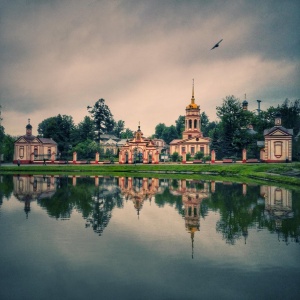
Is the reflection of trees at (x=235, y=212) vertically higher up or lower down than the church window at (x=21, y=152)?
lower down

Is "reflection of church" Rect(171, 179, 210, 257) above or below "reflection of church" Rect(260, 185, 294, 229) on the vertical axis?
below

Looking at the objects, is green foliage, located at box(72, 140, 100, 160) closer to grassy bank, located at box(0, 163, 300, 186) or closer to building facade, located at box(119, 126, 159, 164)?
building facade, located at box(119, 126, 159, 164)

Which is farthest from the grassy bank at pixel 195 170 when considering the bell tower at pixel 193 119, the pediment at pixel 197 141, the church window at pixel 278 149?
the bell tower at pixel 193 119

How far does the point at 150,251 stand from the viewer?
1079 cm

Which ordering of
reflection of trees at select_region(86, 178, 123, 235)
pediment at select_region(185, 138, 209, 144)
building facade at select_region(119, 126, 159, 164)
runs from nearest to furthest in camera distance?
Answer: reflection of trees at select_region(86, 178, 123, 235), building facade at select_region(119, 126, 159, 164), pediment at select_region(185, 138, 209, 144)

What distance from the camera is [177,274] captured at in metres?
8.97

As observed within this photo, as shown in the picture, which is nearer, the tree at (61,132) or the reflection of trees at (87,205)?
the reflection of trees at (87,205)

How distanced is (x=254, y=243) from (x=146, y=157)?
164 feet

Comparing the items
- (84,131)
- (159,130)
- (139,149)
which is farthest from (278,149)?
(159,130)

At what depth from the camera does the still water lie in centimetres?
816

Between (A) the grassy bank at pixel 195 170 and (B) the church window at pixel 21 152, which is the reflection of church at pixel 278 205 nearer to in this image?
(A) the grassy bank at pixel 195 170

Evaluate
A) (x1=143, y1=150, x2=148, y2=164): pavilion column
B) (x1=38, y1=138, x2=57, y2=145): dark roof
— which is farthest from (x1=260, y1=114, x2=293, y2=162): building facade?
(x1=38, y1=138, x2=57, y2=145): dark roof

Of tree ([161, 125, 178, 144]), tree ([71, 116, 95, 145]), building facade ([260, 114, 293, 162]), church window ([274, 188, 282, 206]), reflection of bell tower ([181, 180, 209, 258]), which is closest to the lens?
reflection of bell tower ([181, 180, 209, 258])

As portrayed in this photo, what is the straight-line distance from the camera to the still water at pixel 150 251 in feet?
26.8
